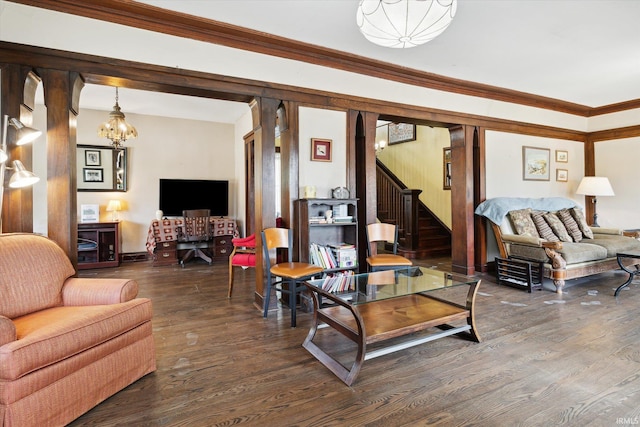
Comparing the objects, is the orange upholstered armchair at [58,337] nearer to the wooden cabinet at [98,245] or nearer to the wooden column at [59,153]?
the wooden column at [59,153]

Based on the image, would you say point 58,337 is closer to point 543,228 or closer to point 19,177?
point 19,177

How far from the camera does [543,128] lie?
560cm

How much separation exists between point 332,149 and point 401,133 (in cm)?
474

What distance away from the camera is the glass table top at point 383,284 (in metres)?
2.34

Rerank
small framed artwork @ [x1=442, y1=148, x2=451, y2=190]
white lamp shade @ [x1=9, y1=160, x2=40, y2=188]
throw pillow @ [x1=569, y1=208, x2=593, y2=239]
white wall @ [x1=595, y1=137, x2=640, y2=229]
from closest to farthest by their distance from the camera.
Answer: white lamp shade @ [x1=9, y1=160, x2=40, y2=188] → throw pillow @ [x1=569, y1=208, x2=593, y2=239] → white wall @ [x1=595, y1=137, x2=640, y2=229] → small framed artwork @ [x1=442, y1=148, x2=451, y2=190]

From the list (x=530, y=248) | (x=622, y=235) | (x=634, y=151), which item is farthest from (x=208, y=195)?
(x=634, y=151)

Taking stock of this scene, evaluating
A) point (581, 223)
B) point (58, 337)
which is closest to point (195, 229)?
point (58, 337)

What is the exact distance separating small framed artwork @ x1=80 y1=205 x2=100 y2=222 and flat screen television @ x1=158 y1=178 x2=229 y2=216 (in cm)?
104

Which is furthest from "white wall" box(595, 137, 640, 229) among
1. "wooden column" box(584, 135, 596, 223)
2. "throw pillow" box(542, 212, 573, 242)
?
"throw pillow" box(542, 212, 573, 242)

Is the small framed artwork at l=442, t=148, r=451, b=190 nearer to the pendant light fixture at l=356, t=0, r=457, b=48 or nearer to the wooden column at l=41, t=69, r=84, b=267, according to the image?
the pendant light fixture at l=356, t=0, r=457, b=48

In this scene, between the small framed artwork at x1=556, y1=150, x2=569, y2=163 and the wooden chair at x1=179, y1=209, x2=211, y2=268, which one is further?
the small framed artwork at x1=556, y1=150, x2=569, y2=163

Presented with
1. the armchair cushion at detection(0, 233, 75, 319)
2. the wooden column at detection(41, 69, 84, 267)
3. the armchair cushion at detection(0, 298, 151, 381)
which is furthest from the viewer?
the wooden column at detection(41, 69, 84, 267)

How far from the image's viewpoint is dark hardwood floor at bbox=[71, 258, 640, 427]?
1695 mm

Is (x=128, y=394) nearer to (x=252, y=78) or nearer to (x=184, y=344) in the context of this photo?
(x=184, y=344)
